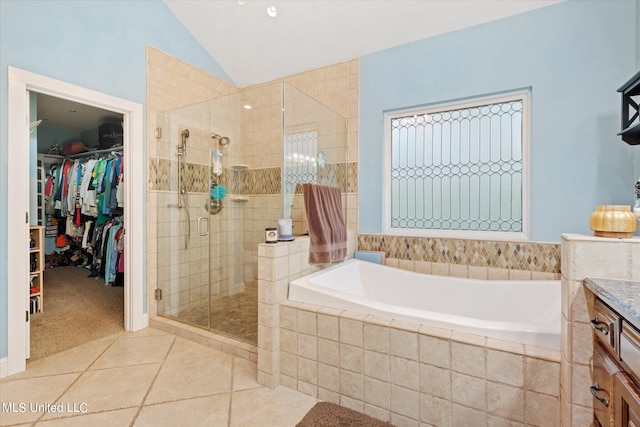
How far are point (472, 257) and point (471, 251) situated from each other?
5cm

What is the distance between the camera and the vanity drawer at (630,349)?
797 millimetres

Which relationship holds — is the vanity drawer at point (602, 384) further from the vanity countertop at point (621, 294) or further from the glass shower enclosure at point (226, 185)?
the glass shower enclosure at point (226, 185)

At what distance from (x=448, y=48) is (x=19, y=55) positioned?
10.3 ft

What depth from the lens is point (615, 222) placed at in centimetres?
110

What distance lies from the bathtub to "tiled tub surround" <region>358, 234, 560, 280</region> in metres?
0.27

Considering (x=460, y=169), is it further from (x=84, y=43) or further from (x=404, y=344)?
(x=84, y=43)

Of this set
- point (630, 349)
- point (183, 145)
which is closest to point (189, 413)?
point (630, 349)

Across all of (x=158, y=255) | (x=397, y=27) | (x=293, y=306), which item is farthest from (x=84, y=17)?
(x=293, y=306)

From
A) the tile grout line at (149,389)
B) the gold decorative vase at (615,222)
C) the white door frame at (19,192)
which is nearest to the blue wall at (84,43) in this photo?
the white door frame at (19,192)

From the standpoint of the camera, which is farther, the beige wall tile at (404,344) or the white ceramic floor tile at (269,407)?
the white ceramic floor tile at (269,407)

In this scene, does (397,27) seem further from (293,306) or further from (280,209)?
(293,306)

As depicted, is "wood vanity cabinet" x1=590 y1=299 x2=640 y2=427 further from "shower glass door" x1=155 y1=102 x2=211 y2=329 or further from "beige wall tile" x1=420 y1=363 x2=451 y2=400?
"shower glass door" x1=155 y1=102 x2=211 y2=329

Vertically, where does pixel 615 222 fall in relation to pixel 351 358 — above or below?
above

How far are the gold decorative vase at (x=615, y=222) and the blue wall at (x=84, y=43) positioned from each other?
3171 millimetres
